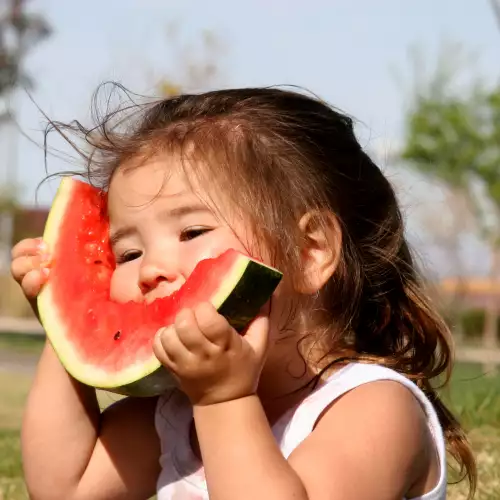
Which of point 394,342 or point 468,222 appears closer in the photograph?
point 394,342

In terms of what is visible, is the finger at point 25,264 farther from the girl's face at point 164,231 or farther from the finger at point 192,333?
the finger at point 192,333

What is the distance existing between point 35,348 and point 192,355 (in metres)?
14.6

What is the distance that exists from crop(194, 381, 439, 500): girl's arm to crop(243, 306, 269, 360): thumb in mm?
121

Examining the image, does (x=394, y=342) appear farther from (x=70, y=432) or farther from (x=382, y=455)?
(x=70, y=432)

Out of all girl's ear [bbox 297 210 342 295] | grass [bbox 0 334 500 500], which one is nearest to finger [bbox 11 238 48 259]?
girl's ear [bbox 297 210 342 295]

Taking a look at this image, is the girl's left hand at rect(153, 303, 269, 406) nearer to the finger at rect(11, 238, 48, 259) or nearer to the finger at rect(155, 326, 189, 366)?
the finger at rect(155, 326, 189, 366)

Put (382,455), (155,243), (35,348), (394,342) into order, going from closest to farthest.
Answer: (382,455) → (155,243) → (394,342) → (35,348)

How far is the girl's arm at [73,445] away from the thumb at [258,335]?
2.42ft

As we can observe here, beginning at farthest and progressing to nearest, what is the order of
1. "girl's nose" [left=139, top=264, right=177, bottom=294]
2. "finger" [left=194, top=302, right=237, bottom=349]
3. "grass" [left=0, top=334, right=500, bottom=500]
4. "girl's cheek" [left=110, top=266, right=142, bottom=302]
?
"grass" [left=0, top=334, right=500, bottom=500] → "girl's cheek" [left=110, top=266, right=142, bottom=302] → "girl's nose" [left=139, top=264, right=177, bottom=294] → "finger" [left=194, top=302, right=237, bottom=349]

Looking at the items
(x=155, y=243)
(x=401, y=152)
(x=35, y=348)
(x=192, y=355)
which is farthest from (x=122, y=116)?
(x=401, y=152)

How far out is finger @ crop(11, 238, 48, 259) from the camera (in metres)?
2.81

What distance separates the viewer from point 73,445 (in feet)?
9.00

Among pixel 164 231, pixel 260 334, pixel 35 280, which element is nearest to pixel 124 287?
pixel 164 231

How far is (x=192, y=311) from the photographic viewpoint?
6.78 ft
